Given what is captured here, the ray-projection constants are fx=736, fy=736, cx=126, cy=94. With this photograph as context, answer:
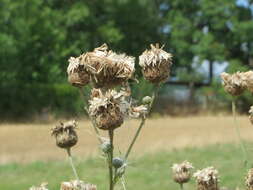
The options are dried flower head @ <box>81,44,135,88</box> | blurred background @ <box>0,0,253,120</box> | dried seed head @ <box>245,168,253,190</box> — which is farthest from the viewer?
blurred background @ <box>0,0,253,120</box>

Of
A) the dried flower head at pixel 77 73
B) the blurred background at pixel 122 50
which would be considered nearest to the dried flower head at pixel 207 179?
the dried flower head at pixel 77 73

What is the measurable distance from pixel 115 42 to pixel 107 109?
37.1 meters

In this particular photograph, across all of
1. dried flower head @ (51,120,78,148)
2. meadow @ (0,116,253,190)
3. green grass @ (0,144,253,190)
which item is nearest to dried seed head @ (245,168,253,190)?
dried flower head @ (51,120,78,148)

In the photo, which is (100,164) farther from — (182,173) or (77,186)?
(77,186)

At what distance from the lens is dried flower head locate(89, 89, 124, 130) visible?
1454 mm

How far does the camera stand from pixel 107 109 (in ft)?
4.79

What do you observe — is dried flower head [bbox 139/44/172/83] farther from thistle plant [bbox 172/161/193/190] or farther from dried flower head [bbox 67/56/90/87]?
thistle plant [bbox 172/161/193/190]

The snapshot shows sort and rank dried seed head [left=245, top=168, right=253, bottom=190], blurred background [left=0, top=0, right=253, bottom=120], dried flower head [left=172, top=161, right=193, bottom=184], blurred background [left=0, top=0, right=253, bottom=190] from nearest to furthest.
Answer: dried seed head [left=245, top=168, right=253, bottom=190], dried flower head [left=172, top=161, right=193, bottom=184], blurred background [left=0, top=0, right=253, bottom=190], blurred background [left=0, top=0, right=253, bottom=120]

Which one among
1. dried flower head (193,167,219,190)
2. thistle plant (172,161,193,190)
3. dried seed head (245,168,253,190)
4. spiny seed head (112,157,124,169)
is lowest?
thistle plant (172,161,193,190)

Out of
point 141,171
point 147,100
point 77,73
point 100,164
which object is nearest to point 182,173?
point 147,100

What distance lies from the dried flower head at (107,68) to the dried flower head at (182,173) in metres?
0.91

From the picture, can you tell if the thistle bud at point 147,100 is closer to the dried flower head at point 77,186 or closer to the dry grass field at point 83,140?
the dried flower head at point 77,186

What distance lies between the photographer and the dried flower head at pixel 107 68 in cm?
145

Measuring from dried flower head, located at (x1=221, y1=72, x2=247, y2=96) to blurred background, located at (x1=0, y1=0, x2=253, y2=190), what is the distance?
16828 millimetres
